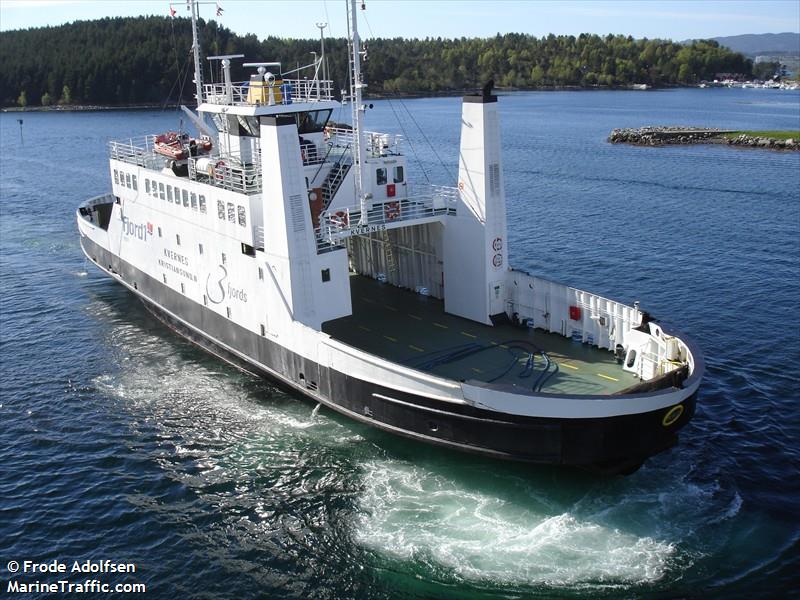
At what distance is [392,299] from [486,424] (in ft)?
30.5

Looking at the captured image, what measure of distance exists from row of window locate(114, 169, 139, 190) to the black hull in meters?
11.5

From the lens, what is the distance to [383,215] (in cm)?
2372

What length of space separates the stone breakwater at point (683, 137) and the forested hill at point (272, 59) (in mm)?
36799

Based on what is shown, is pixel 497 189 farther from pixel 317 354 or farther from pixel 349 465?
pixel 349 465

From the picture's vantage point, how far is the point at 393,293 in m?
27.6

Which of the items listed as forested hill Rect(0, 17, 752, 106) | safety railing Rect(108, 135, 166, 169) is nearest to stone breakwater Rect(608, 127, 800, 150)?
forested hill Rect(0, 17, 752, 106)

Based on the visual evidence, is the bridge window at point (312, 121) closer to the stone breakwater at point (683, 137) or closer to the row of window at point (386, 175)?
the row of window at point (386, 175)

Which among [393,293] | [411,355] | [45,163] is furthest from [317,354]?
[45,163]

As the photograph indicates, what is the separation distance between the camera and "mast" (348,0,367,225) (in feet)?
72.1

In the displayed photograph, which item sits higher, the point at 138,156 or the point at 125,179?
the point at 138,156

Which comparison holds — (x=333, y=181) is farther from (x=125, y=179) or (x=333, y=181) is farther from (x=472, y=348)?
(x=125, y=179)

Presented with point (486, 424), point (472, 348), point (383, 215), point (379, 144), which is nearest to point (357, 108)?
point (383, 215)

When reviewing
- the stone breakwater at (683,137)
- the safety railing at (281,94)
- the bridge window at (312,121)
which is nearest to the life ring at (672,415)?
the safety railing at (281,94)

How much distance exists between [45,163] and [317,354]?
63632 mm
